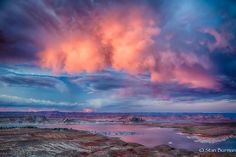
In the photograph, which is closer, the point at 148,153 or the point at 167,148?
the point at 148,153

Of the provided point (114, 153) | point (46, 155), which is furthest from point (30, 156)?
point (114, 153)

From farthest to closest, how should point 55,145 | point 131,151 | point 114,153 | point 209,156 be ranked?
point 55,145, point 131,151, point 114,153, point 209,156

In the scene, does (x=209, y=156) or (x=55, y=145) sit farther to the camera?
(x=55, y=145)

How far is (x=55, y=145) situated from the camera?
157 feet

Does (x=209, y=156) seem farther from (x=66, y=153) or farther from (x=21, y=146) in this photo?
(x=21, y=146)

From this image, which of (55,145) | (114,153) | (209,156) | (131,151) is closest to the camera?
(209,156)

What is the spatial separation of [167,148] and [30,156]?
22.3 meters

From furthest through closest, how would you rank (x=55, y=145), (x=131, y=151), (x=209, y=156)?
1. (x=55, y=145)
2. (x=131, y=151)
3. (x=209, y=156)

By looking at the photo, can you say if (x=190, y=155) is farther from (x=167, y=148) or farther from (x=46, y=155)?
(x=46, y=155)

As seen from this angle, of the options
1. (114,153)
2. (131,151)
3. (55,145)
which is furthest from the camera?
(55,145)

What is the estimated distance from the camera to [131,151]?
44188mm

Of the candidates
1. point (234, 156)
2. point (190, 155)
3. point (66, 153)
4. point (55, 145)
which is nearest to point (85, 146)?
point (55, 145)

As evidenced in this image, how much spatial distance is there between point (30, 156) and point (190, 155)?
22.9 meters

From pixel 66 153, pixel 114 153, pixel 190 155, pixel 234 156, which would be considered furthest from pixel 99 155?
pixel 234 156
